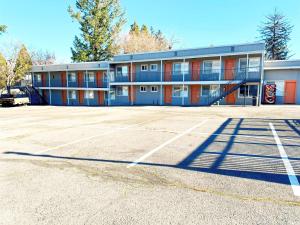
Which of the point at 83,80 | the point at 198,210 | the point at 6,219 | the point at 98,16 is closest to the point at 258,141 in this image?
Result: the point at 198,210

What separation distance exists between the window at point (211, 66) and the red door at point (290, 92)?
709 cm

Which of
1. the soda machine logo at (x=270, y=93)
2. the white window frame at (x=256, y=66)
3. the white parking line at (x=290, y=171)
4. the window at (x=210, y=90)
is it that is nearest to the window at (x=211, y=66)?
the window at (x=210, y=90)

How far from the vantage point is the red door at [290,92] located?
72.9 feet

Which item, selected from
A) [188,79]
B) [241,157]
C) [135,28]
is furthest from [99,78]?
[135,28]

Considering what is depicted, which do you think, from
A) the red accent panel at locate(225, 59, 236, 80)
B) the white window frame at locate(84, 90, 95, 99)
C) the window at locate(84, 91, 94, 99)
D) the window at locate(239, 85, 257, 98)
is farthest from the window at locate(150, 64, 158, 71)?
the window at locate(84, 91, 94, 99)

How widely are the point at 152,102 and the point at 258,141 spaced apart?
19728mm

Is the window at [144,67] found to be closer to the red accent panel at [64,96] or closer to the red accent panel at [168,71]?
the red accent panel at [168,71]

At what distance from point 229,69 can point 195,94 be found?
443 centimetres

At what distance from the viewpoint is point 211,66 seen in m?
23.3

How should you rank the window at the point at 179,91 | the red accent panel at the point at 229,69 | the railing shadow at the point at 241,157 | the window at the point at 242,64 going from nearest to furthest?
the railing shadow at the point at 241,157 → the window at the point at 242,64 → the red accent panel at the point at 229,69 → the window at the point at 179,91

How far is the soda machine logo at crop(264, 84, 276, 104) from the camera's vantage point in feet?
74.3

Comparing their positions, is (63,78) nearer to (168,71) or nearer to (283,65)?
(168,71)

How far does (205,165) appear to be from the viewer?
5.12m

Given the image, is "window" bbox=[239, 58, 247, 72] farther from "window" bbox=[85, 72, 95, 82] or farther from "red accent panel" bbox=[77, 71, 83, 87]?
"red accent panel" bbox=[77, 71, 83, 87]
